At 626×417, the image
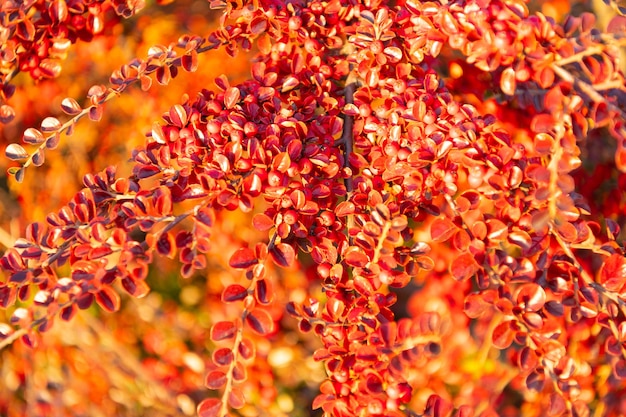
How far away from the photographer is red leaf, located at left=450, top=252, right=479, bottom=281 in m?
0.81

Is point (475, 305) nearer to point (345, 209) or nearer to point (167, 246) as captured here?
point (345, 209)

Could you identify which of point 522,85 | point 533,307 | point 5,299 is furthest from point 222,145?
point 522,85

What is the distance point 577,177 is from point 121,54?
1621 millimetres

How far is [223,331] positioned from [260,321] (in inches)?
2.1

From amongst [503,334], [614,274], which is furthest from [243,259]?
[614,274]

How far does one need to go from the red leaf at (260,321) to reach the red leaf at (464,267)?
0.26 m

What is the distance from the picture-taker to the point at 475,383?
196 cm

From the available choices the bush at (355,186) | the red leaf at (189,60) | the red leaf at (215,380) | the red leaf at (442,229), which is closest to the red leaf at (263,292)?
the bush at (355,186)

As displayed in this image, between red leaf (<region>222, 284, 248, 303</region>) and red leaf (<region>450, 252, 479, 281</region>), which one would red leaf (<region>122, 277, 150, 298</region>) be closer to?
red leaf (<region>222, 284, 248, 303</region>)

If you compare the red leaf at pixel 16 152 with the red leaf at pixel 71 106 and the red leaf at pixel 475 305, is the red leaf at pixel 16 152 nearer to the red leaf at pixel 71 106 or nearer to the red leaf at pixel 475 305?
the red leaf at pixel 71 106

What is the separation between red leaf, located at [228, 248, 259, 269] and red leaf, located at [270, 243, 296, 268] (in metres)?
0.03

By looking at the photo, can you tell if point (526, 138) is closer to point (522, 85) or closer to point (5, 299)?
point (522, 85)

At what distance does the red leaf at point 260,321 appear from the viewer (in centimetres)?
79

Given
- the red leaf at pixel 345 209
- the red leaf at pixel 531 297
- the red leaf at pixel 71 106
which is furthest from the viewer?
the red leaf at pixel 71 106
